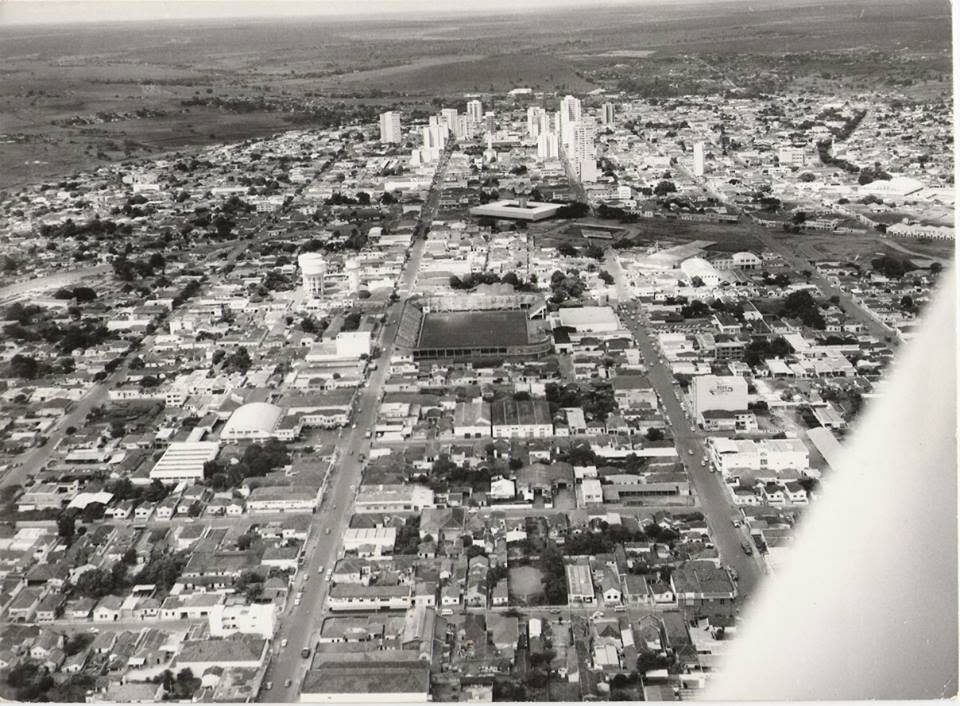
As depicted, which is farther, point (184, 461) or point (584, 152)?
point (584, 152)

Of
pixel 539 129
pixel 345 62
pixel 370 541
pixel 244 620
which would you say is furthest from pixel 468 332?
pixel 539 129

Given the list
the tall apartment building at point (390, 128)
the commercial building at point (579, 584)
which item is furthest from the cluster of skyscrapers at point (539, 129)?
the commercial building at point (579, 584)

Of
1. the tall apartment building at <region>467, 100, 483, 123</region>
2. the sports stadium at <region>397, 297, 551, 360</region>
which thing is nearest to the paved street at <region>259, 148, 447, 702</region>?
the sports stadium at <region>397, 297, 551, 360</region>

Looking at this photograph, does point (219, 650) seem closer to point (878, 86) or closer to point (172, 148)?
point (172, 148)

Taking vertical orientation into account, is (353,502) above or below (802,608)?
below

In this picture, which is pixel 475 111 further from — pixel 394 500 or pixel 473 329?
pixel 394 500

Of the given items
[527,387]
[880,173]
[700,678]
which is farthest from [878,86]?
[700,678]

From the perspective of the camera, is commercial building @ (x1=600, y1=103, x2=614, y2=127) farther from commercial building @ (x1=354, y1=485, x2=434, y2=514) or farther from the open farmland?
commercial building @ (x1=354, y1=485, x2=434, y2=514)

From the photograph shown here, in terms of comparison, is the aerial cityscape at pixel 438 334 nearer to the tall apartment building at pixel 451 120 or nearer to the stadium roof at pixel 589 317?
the stadium roof at pixel 589 317
